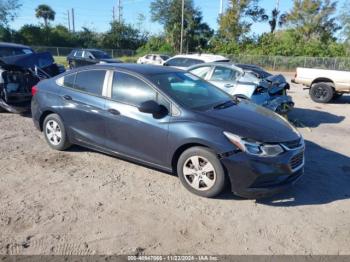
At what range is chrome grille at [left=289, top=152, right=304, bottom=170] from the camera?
404 cm

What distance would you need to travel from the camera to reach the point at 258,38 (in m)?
41.5

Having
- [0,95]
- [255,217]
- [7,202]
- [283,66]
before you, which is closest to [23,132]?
[0,95]

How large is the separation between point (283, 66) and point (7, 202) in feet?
115

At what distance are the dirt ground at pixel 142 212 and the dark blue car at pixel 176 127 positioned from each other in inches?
11.0

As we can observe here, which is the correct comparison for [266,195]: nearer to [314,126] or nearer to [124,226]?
[124,226]

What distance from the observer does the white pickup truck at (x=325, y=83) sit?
40.0ft

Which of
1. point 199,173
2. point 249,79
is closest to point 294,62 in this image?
point 249,79

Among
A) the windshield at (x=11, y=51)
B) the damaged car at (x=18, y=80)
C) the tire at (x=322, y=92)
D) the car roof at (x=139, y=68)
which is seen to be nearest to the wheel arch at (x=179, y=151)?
the car roof at (x=139, y=68)

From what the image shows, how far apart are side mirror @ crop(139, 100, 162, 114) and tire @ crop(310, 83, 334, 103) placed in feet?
32.7

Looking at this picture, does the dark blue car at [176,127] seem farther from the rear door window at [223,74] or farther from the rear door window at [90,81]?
the rear door window at [223,74]

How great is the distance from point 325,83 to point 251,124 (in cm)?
959

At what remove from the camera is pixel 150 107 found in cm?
422

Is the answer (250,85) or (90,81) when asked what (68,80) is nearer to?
(90,81)

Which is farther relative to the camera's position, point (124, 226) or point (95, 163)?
point (95, 163)
